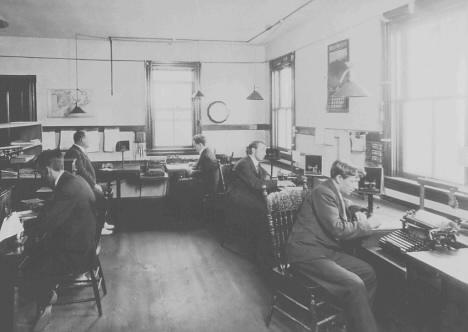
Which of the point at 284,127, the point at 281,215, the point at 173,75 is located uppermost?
the point at 173,75

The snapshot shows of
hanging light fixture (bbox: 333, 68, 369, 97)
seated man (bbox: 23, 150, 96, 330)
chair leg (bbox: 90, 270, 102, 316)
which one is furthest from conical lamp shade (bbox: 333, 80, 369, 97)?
chair leg (bbox: 90, 270, 102, 316)

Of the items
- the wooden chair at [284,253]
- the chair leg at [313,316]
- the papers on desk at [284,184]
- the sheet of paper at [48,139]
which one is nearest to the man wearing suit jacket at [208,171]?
the papers on desk at [284,184]

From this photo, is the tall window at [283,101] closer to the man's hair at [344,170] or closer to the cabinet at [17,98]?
the man's hair at [344,170]

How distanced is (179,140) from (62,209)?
559 centimetres

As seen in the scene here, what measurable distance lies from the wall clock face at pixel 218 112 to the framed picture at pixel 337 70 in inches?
126

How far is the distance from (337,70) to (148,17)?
2892 millimetres

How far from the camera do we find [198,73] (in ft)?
29.1

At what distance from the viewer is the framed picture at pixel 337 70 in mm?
5645

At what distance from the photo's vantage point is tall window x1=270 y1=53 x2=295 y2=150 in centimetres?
769

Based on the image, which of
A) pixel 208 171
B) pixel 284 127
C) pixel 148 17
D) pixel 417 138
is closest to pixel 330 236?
pixel 417 138

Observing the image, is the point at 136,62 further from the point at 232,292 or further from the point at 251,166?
the point at 232,292

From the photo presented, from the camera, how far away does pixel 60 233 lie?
3.65 metres

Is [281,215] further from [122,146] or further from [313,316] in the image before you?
[122,146]

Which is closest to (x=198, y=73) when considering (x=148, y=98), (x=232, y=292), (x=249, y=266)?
(x=148, y=98)
